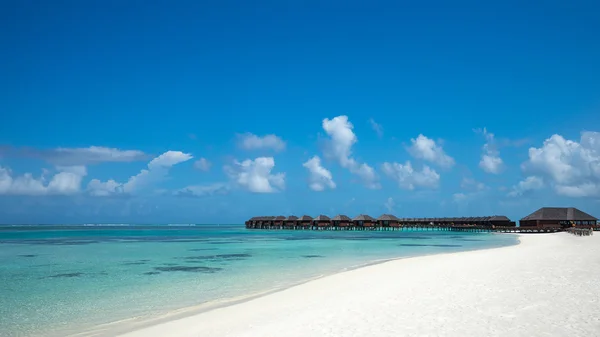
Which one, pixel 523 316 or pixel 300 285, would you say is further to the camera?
pixel 300 285

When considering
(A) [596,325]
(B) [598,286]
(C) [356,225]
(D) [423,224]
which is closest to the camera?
(A) [596,325]

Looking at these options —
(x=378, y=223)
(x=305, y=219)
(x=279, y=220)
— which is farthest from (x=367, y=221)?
(x=279, y=220)

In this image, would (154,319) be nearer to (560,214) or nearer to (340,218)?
(560,214)

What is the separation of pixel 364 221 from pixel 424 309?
70042mm

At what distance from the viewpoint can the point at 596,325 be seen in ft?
19.5

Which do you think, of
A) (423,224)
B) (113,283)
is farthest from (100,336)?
(423,224)

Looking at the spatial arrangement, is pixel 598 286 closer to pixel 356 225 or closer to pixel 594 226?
pixel 594 226

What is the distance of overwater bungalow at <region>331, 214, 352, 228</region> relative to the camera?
7749cm

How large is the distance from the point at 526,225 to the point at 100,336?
6066 centimetres

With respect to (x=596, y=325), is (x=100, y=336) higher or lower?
lower

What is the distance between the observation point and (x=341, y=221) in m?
77.9

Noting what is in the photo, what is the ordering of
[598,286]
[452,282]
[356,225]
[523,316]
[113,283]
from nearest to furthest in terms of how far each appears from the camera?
1. [523,316]
2. [598,286]
3. [452,282]
4. [113,283]
5. [356,225]

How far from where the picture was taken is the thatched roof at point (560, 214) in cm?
5302

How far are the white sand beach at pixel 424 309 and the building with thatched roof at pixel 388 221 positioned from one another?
6536 cm
